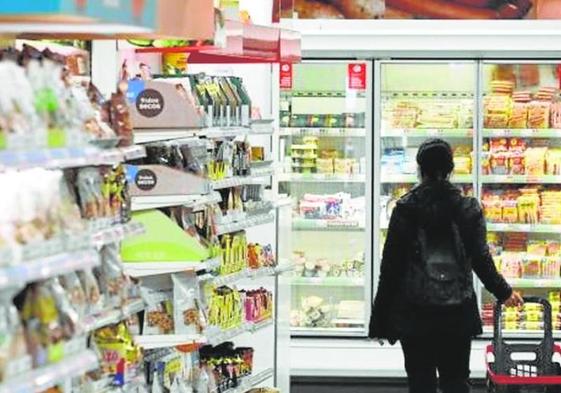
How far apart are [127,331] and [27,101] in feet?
3.95

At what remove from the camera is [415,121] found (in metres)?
8.86

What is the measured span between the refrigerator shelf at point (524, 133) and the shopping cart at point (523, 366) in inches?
94.7

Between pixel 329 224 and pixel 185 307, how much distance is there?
4.29 metres

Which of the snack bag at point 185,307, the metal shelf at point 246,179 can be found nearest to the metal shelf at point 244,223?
the metal shelf at point 246,179

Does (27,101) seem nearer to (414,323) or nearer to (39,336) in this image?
(39,336)

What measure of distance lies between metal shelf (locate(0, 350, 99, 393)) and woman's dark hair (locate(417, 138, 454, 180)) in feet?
10.7

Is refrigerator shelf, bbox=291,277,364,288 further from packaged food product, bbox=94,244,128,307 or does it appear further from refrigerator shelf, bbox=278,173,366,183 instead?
packaged food product, bbox=94,244,128,307

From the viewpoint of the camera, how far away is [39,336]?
2.80 metres

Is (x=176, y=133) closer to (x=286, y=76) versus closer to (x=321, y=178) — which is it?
(x=286, y=76)

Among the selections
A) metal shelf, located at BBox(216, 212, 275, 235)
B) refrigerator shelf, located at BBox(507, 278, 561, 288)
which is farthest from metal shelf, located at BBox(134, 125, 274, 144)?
refrigerator shelf, located at BBox(507, 278, 561, 288)

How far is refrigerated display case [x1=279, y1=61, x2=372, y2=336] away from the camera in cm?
878

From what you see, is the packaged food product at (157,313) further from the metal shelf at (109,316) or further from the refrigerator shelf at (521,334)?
the refrigerator shelf at (521,334)

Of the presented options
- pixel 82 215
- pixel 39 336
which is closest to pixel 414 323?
pixel 82 215

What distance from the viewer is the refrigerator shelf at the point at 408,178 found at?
873 centimetres
